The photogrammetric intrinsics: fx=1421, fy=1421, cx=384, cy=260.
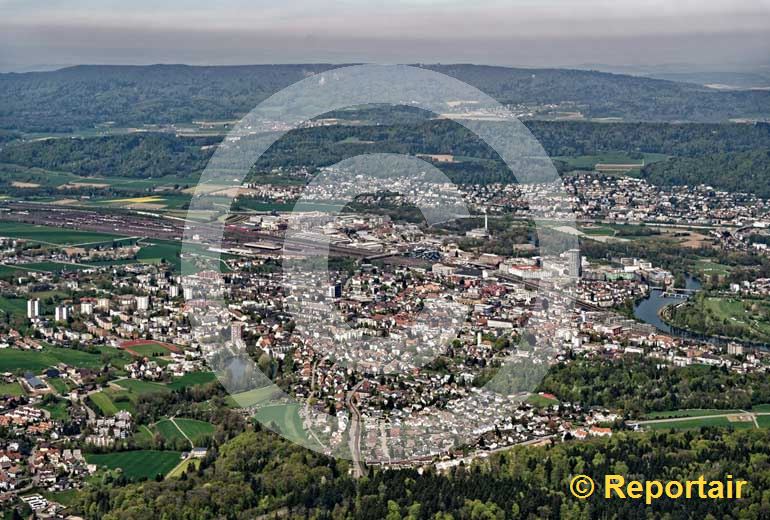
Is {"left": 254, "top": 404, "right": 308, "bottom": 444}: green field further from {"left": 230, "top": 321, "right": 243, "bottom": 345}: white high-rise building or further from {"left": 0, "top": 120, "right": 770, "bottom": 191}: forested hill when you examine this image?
{"left": 0, "top": 120, "right": 770, "bottom": 191}: forested hill

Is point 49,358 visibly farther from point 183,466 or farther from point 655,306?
point 655,306

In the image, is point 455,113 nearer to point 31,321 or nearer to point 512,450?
point 31,321

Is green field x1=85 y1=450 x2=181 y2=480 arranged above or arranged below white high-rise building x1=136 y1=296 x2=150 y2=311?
above

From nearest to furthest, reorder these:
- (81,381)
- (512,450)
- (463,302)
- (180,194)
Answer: (512,450) → (81,381) → (463,302) → (180,194)

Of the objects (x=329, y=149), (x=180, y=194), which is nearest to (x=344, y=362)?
(x=180, y=194)

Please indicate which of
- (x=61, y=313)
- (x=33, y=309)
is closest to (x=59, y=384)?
(x=61, y=313)

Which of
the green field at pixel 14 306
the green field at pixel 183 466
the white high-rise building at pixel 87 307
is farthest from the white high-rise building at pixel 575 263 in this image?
the green field at pixel 183 466

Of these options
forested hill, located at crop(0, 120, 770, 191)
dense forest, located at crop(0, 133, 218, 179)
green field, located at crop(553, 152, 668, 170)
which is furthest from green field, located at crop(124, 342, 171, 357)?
dense forest, located at crop(0, 133, 218, 179)
